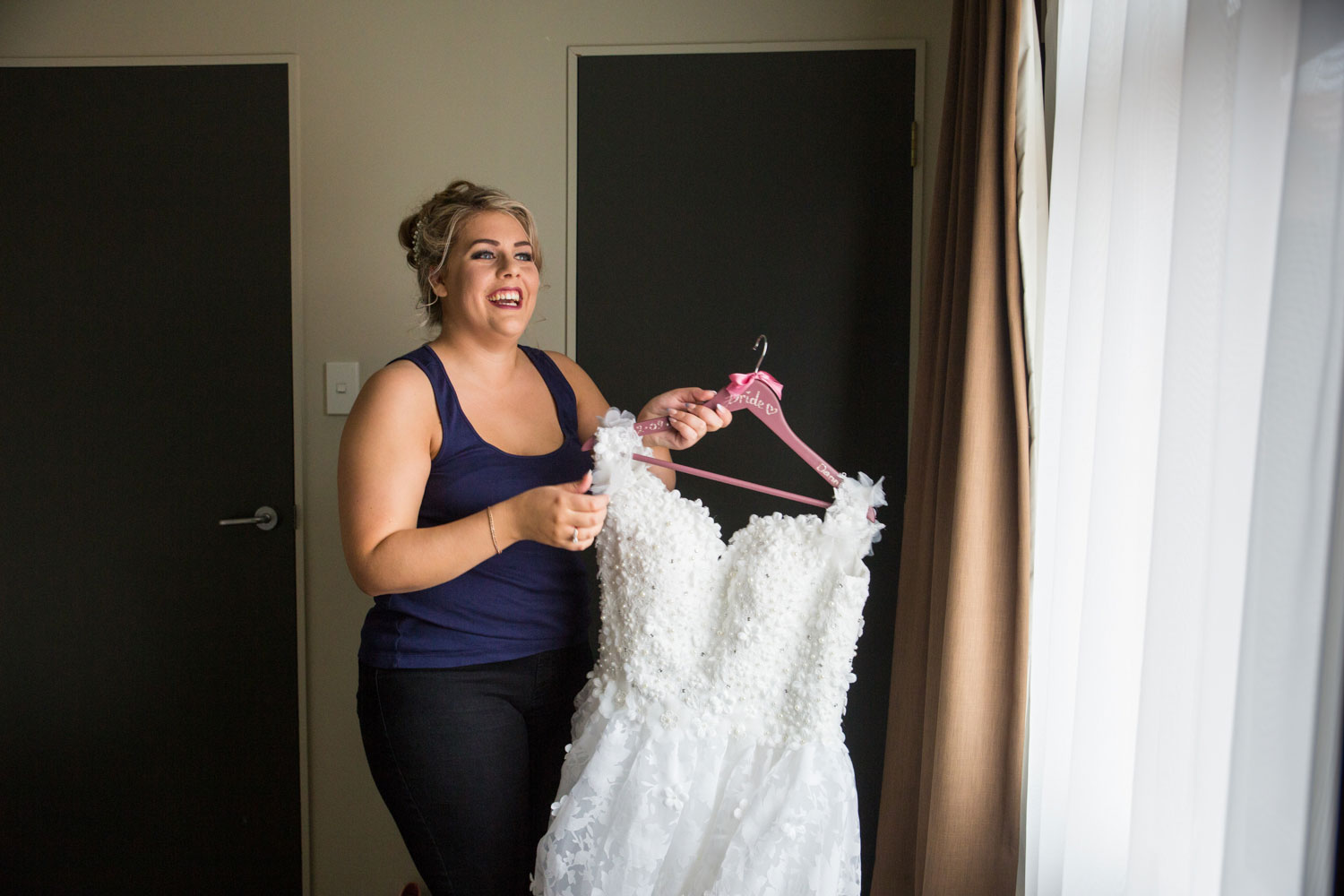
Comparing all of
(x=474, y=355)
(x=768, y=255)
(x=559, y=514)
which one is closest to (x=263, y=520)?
(x=474, y=355)

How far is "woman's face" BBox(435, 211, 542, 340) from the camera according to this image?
1.42 meters

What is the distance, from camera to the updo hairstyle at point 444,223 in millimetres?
1476

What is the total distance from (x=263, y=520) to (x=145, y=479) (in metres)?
0.33

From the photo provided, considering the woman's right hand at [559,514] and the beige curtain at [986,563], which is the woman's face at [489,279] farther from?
the beige curtain at [986,563]

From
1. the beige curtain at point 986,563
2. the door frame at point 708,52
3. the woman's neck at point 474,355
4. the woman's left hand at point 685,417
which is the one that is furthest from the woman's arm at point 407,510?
the door frame at point 708,52

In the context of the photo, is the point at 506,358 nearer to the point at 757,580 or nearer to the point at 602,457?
the point at 602,457

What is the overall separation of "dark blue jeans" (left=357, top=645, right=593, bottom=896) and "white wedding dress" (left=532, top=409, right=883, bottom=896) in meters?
0.15

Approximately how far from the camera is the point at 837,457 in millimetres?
2121

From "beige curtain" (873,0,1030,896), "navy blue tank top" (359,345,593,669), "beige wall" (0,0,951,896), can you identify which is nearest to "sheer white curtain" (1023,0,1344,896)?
"beige curtain" (873,0,1030,896)

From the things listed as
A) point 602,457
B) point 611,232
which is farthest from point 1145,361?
point 611,232

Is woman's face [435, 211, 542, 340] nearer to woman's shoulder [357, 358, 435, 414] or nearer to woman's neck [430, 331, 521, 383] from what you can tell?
woman's neck [430, 331, 521, 383]

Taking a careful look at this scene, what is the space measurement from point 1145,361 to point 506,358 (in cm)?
101

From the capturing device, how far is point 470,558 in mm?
1236

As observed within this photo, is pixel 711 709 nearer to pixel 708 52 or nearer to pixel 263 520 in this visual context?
pixel 263 520
